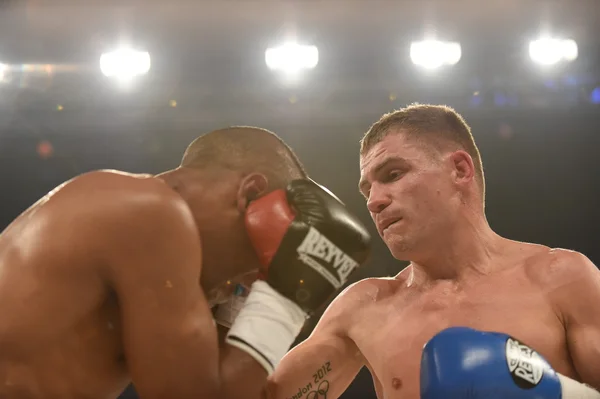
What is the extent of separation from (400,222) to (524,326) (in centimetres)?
37

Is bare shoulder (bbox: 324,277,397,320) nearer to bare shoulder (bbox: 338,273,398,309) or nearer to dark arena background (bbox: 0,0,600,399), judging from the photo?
bare shoulder (bbox: 338,273,398,309)

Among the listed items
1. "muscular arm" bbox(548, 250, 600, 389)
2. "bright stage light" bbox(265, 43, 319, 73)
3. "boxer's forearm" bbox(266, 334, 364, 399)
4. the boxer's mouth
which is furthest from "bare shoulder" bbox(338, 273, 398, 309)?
"bright stage light" bbox(265, 43, 319, 73)

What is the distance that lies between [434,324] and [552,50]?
3.42m

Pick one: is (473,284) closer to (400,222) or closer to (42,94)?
(400,222)

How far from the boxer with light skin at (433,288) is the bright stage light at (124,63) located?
2.97 meters

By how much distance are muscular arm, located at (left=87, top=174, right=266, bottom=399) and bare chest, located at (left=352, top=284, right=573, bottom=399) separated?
0.37 m

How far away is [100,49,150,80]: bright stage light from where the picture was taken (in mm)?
4121

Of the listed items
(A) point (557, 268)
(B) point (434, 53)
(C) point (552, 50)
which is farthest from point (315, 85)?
(A) point (557, 268)

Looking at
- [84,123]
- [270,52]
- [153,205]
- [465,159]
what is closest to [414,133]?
[465,159]

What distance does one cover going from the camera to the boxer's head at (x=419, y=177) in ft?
4.76

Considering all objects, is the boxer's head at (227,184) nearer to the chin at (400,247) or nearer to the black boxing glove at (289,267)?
the black boxing glove at (289,267)

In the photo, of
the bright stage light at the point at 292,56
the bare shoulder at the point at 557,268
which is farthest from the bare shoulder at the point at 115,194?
the bright stage light at the point at 292,56

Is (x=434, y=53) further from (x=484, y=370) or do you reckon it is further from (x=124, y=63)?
(x=484, y=370)

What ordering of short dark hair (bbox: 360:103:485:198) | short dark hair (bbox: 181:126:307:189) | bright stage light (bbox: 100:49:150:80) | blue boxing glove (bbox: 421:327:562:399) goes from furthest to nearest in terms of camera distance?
bright stage light (bbox: 100:49:150:80), short dark hair (bbox: 181:126:307:189), short dark hair (bbox: 360:103:485:198), blue boxing glove (bbox: 421:327:562:399)
